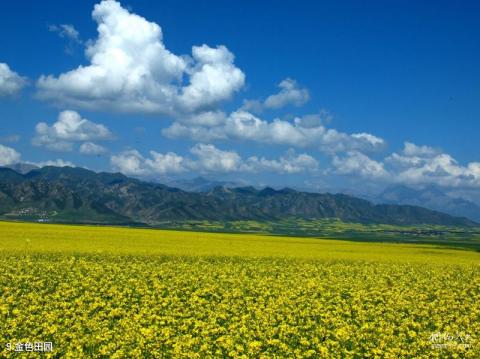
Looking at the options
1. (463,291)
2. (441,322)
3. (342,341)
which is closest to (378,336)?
(342,341)

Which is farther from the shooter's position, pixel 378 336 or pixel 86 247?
pixel 86 247

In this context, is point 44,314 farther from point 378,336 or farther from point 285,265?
point 285,265

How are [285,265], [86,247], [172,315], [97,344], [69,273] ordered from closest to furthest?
[97,344]
[172,315]
[69,273]
[285,265]
[86,247]

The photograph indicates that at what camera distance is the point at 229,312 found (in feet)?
80.9

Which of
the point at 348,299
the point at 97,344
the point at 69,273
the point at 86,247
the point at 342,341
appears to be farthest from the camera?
the point at 86,247

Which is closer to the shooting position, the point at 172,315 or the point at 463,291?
the point at 172,315

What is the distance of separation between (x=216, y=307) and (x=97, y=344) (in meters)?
7.65

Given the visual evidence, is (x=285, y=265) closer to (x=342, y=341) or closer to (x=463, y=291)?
(x=463, y=291)

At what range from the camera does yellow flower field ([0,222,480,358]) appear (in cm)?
1891

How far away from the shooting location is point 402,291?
3177 cm

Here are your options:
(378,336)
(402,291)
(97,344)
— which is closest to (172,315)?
(97,344)

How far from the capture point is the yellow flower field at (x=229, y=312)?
18.9 m

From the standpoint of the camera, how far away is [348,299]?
2839 cm

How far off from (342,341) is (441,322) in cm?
702
